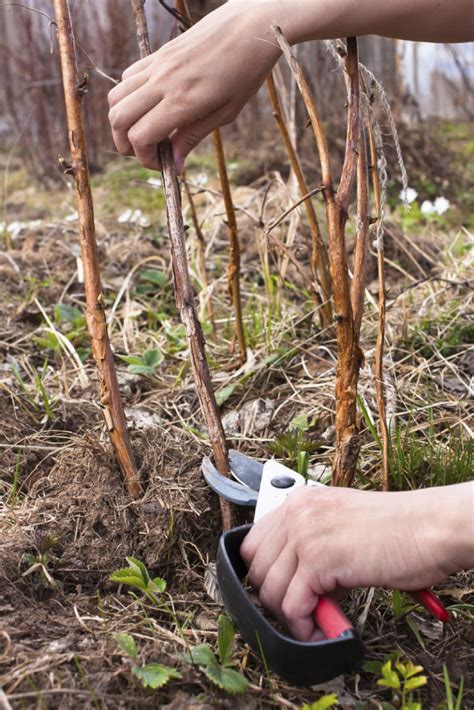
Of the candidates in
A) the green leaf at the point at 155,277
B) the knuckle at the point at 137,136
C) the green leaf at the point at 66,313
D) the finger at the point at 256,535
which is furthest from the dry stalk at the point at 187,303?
the green leaf at the point at 155,277

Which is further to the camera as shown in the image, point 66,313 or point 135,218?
point 135,218

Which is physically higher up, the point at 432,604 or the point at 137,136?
the point at 137,136

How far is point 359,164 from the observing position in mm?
1322

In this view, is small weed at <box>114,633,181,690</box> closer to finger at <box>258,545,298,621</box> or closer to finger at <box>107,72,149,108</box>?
finger at <box>258,545,298,621</box>

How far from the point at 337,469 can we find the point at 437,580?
32cm

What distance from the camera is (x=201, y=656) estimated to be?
114 centimetres

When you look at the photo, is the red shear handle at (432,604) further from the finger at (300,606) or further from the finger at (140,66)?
the finger at (140,66)

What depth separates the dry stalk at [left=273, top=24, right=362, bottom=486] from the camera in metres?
1.25

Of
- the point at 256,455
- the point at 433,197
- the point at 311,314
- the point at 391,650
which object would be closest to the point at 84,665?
the point at 391,650

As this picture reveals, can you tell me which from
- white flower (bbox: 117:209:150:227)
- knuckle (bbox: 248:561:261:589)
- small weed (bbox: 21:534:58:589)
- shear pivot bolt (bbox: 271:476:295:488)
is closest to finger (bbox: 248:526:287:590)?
knuckle (bbox: 248:561:261:589)

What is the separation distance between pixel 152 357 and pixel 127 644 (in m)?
1.10

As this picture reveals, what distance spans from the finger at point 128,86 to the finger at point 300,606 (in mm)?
825

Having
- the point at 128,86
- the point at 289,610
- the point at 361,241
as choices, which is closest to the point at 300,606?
the point at 289,610

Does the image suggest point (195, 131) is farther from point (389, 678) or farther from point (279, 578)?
point (389, 678)
